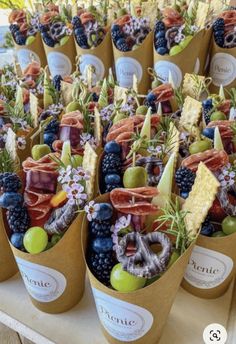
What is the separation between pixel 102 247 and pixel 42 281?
0.15m

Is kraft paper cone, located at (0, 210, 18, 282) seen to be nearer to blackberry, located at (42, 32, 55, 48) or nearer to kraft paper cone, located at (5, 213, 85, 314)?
kraft paper cone, located at (5, 213, 85, 314)

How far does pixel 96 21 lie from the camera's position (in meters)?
1.31

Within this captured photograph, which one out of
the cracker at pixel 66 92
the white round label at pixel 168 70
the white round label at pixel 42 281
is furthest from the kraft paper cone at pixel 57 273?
the white round label at pixel 168 70

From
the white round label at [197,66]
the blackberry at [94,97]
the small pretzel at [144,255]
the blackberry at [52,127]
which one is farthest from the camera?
the white round label at [197,66]

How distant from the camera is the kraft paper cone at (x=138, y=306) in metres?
0.53

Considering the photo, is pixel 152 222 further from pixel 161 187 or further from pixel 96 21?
pixel 96 21

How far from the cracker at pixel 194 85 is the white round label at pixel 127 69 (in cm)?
31

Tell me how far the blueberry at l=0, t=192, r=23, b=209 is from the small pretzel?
18cm

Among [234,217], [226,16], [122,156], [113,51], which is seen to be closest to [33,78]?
[113,51]

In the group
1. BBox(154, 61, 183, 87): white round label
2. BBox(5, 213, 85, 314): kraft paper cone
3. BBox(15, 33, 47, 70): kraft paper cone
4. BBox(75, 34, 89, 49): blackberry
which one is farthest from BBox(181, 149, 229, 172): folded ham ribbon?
BBox(15, 33, 47, 70): kraft paper cone

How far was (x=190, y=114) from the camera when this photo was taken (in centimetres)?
83

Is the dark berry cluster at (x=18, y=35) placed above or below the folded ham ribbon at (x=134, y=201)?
above

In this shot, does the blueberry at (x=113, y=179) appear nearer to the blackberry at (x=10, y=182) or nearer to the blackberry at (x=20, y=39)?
the blackberry at (x=10, y=182)

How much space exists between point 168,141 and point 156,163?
0.06 m
